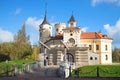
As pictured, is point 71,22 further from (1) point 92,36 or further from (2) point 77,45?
(2) point 77,45

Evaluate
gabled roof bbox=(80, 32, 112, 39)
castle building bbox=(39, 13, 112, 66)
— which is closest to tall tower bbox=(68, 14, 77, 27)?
castle building bbox=(39, 13, 112, 66)

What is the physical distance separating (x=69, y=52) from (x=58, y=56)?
228 cm

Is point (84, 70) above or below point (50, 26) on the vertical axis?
below

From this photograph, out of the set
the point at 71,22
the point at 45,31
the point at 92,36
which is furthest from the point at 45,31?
the point at 92,36

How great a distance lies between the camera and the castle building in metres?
47.5

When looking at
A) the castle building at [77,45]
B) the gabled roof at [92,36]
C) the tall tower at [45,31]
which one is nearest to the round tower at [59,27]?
the castle building at [77,45]

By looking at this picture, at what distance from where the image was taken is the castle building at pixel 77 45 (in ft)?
156

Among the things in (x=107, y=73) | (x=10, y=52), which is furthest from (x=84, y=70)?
Result: (x=10, y=52)

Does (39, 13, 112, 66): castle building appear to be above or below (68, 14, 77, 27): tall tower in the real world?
below

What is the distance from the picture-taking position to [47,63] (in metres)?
48.2

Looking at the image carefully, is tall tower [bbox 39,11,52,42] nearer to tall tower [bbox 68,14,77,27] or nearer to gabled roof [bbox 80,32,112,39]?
tall tower [bbox 68,14,77,27]

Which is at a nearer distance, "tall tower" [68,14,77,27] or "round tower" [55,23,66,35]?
"tall tower" [68,14,77,27]

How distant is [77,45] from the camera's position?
4834cm

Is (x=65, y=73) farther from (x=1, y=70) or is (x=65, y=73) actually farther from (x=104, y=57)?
(x=104, y=57)
